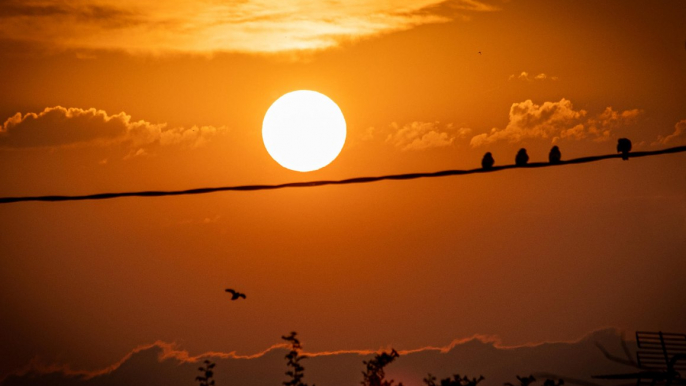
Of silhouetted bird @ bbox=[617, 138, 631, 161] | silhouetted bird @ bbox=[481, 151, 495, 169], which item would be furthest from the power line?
silhouetted bird @ bbox=[481, 151, 495, 169]

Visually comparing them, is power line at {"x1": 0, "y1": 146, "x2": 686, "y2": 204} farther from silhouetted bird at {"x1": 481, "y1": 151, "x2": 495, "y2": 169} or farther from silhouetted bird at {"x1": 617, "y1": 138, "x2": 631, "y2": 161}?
silhouetted bird at {"x1": 481, "y1": 151, "x2": 495, "y2": 169}

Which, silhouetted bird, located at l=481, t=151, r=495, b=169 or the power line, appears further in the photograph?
silhouetted bird, located at l=481, t=151, r=495, b=169

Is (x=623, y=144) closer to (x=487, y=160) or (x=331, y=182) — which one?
(x=487, y=160)

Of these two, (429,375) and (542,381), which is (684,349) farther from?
(429,375)

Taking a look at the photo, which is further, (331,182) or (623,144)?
(623,144)

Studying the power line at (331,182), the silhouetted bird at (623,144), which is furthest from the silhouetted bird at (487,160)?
the power line at (331,182)

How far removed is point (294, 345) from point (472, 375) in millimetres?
3426

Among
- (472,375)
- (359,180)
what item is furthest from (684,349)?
(359,180)

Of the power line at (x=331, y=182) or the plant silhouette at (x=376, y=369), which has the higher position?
the power line at (x=331, y=182)

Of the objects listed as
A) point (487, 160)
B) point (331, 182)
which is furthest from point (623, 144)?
point (331, 182)

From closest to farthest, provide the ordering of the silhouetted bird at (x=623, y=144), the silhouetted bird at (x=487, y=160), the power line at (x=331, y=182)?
the power line at (x=331, y=182), the silhouetted bird at (x=623, y=144), the silhouetted bird at (x=487, y=160)

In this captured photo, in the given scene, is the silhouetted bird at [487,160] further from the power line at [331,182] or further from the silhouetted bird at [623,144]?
the power line at [331,182]

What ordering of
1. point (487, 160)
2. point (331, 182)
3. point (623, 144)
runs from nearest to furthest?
point (331, 182), point (623, 144), point (487, 160)

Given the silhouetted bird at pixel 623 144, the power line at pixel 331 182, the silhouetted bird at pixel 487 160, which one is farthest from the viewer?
the silhouetted bird at pixel 487 160
